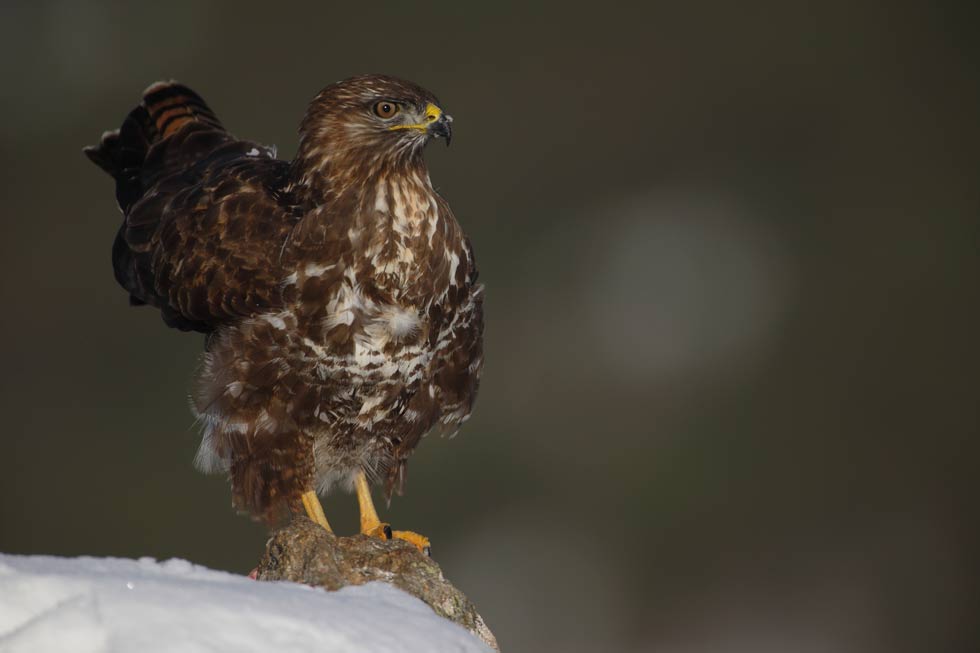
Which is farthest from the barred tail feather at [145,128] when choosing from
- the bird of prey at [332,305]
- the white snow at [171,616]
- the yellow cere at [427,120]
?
the white snow at [171,616]

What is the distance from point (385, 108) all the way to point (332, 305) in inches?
34.7

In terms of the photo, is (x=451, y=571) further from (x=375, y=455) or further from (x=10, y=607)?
(x=10, y=607)

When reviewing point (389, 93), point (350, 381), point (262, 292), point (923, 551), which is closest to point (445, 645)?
point (350, 381)

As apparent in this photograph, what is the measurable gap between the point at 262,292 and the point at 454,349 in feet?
2.92

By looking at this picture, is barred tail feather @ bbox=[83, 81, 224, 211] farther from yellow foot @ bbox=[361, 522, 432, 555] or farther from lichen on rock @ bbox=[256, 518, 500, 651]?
lichen on rock @ bbox=[256, 518, 500, 651]

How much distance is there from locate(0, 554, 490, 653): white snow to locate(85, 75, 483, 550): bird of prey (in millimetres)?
1836

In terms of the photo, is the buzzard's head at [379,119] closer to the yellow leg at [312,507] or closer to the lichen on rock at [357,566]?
the yellow leg at [312,507]

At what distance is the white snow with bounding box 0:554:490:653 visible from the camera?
255 cm

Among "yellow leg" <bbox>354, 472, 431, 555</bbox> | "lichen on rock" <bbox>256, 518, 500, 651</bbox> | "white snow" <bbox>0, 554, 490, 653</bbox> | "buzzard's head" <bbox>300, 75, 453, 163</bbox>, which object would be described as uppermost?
"buzzard's head" <bbox>300, 75, 453, 163</bbox>

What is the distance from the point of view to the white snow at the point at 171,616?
100 inches

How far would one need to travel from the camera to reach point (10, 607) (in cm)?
263

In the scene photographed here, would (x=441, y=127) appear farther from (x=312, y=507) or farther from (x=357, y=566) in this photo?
(x=357, y=566)

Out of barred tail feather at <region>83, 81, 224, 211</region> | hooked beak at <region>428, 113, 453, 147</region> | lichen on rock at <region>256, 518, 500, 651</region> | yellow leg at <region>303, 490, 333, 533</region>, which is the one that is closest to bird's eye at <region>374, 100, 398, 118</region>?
hooked beak at <region>428, 113, 453, 147</region>

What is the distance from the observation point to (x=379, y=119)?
4.84 metres
